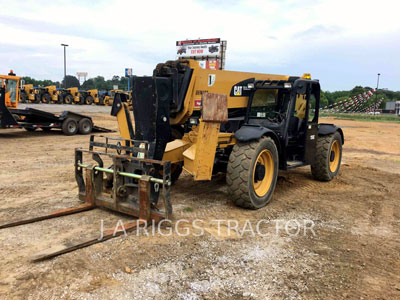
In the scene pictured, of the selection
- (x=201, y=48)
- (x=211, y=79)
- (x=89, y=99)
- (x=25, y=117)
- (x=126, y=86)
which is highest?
(x=201, y=48)

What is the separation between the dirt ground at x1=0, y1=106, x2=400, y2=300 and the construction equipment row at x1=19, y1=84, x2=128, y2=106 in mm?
29949

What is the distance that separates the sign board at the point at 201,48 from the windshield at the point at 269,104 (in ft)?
112

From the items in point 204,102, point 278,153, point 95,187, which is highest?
point 204,102

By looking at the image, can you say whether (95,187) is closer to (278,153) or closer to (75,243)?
(75,243)

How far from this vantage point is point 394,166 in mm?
9859

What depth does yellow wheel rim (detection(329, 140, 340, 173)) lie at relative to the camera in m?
7.83

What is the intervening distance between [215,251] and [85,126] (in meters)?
13.0

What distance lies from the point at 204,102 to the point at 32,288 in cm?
304

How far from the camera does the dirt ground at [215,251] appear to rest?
3131 millimetres

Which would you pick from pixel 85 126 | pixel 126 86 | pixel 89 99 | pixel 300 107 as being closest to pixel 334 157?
pixel 300 107

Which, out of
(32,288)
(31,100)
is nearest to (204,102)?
(32,288)

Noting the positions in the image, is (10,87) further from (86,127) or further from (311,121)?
(311,121)

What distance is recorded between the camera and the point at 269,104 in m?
6.75

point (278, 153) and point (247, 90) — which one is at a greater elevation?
point (247, 90)
